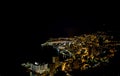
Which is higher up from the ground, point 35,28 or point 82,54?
point 35,28

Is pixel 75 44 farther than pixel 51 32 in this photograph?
No

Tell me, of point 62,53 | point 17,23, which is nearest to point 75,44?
point 62,53

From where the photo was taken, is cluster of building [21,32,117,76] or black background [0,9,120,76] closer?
cluster of building [21,32,117,76]

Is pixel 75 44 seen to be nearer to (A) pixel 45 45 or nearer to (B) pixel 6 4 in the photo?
(A) pixel 45 45

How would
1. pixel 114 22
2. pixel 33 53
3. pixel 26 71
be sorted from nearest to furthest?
1. pixel 26 71
2. pixel 33 53
3. pixel 114 22

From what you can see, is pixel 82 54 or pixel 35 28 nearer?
pixel 82 54
